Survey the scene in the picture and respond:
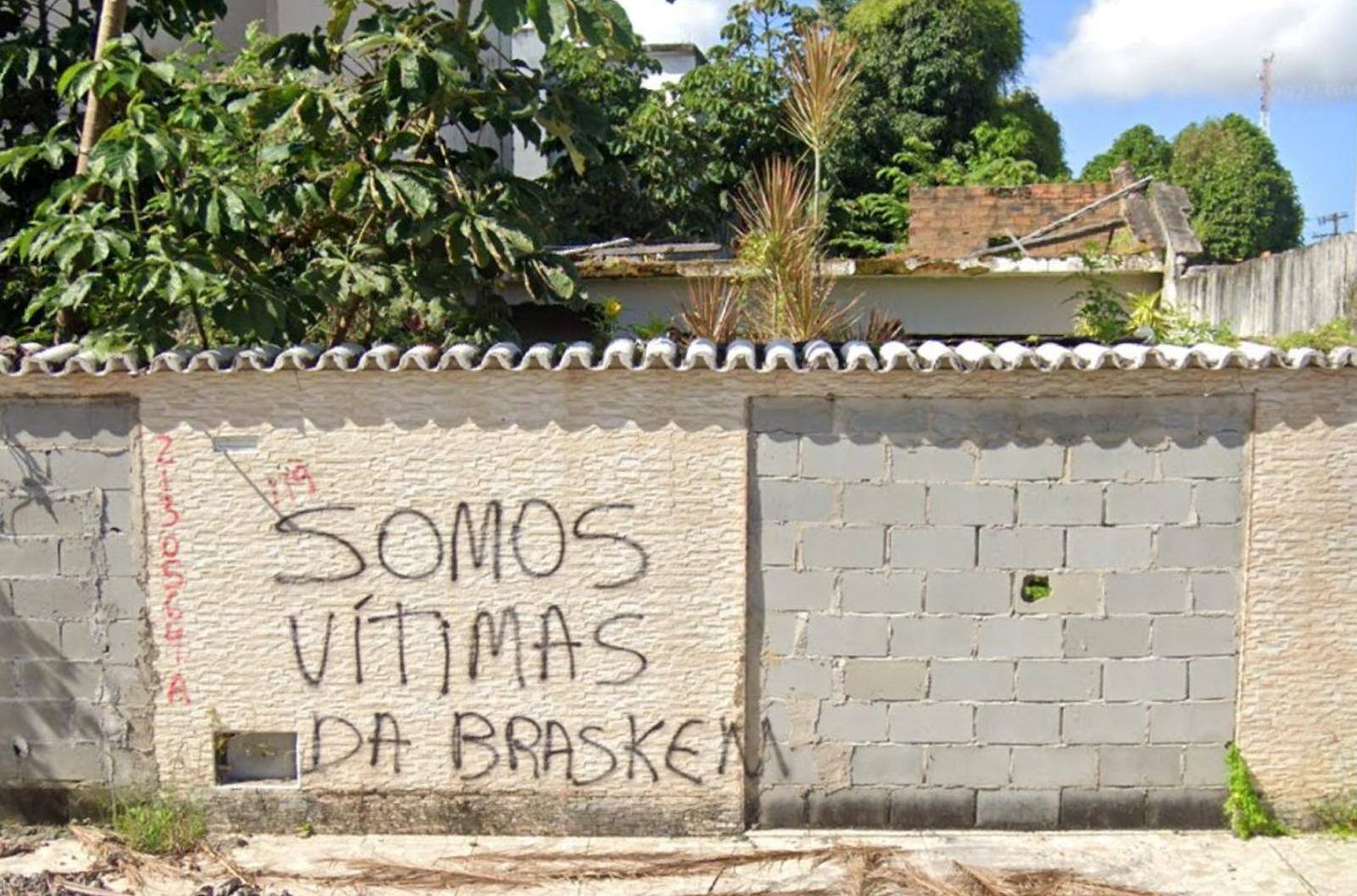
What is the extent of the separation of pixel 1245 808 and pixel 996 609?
146cm

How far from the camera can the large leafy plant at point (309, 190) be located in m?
5.92

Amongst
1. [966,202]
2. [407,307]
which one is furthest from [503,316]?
[966,202]

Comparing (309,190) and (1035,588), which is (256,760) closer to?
(309,190)

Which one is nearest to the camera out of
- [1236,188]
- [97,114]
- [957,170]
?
[97,114]

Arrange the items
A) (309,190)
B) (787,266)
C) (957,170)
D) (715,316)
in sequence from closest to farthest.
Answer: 1. (309,190)
2. (787,266)
3. (715,316)
4. (957,170)

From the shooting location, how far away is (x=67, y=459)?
5.99 m

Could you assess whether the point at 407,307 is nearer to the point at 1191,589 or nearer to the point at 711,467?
the point at 711,467

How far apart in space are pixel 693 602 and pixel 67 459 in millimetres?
3023

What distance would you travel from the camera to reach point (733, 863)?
570 centimetres

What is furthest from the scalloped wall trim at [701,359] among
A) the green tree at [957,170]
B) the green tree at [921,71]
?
the green tree at [921,71]

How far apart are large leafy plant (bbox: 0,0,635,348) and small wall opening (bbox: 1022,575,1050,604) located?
107 inches

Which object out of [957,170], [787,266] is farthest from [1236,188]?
[787,266]

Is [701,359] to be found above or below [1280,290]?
below

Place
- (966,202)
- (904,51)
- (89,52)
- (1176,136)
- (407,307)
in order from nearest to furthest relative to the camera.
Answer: (407,307) → (89,52) → (966,202) → (904,51) → (1176,136)
